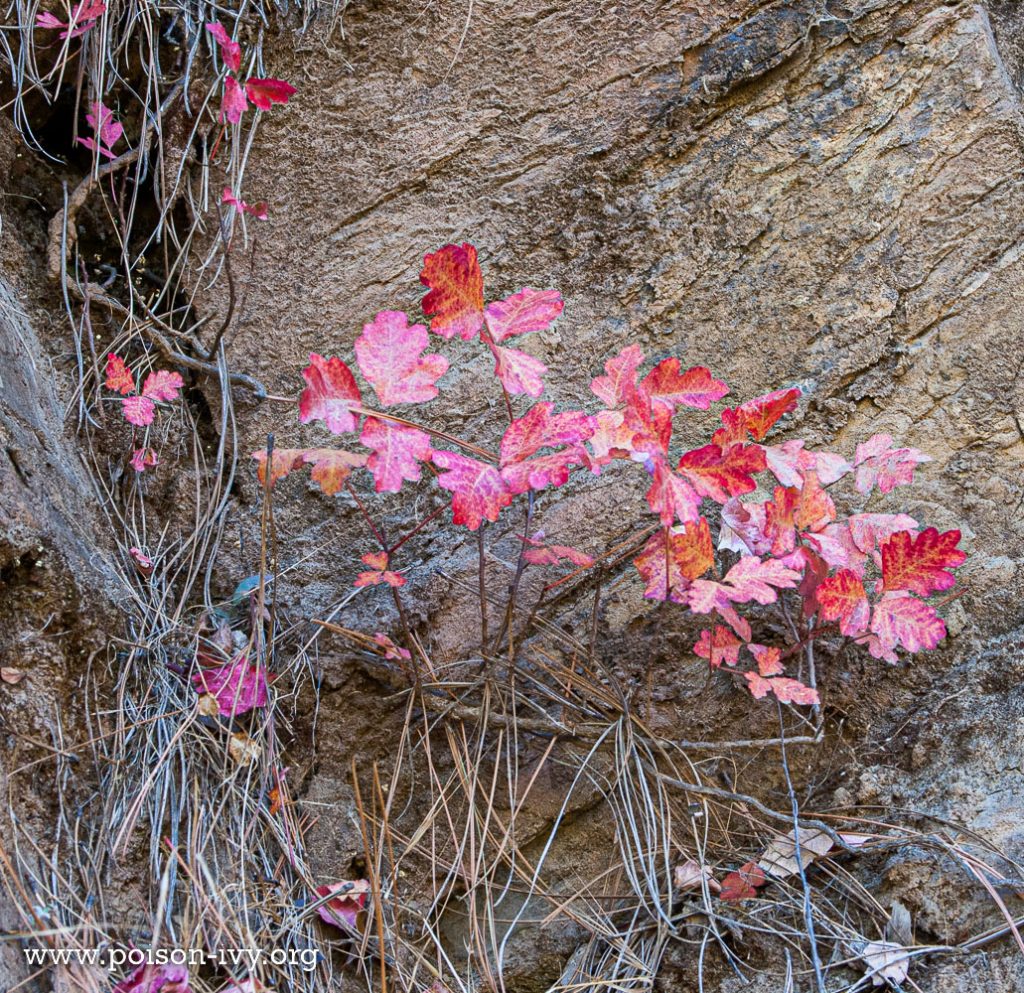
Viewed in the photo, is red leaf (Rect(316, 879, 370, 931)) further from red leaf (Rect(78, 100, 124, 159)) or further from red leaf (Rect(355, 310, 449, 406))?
red leaf (Rect(78, 100, 124, 159))

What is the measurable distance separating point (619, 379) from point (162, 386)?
105cm

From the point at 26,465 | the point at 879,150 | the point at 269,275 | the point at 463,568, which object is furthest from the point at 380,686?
the point at 879,150

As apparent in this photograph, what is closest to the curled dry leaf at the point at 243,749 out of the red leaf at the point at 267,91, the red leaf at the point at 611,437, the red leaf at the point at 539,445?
the red leaf at the point at 539,445

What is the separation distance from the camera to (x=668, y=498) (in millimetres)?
1326

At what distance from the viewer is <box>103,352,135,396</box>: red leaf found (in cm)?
185

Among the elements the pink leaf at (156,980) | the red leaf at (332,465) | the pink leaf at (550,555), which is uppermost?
the red leaf at (332,465)

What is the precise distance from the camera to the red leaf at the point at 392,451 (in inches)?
49.8

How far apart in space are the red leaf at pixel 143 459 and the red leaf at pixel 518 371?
930 mm

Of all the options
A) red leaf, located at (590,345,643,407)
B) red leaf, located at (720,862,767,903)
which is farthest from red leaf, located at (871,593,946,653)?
red leaf, located at (590,345,643,407)

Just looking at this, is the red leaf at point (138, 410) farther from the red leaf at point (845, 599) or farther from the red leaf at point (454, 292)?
the red leaf at point (845, 599)

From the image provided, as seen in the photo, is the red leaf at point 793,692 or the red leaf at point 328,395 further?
the red leaf at point 793,692

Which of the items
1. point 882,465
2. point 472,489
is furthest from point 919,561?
point 472,489

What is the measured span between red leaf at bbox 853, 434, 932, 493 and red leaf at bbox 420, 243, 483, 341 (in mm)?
791

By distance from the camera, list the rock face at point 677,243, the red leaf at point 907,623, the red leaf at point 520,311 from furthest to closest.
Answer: the rock face at point 677,243
the red leaf at point 907,623
the red leaf at point 520,311
